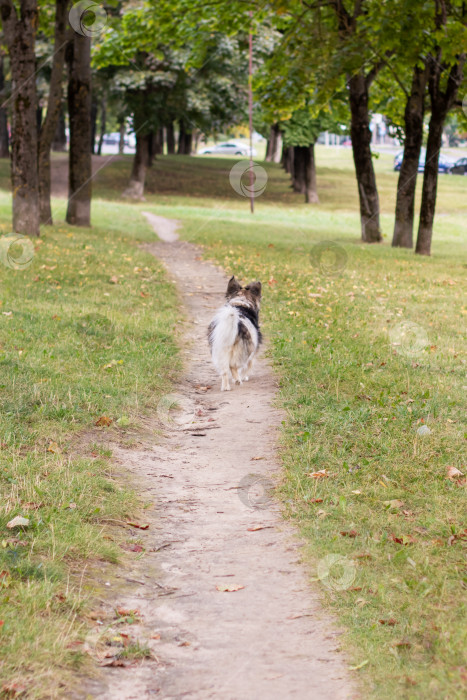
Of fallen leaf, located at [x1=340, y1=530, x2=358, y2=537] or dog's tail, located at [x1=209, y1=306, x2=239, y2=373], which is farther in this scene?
dog's tail, located at [x1=209, y1=306, x2=239, y2=373]

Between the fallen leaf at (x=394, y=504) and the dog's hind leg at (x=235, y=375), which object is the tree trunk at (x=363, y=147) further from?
the fallen leaf at (x=394, y=504)

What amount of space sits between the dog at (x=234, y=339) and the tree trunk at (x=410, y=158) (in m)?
14.9

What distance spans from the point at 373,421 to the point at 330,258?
1411 cm

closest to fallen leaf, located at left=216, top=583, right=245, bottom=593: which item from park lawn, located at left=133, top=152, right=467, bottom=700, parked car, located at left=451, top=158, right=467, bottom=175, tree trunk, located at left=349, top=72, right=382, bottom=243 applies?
park lawn, located at left=133, top=152, right=467, bottom=700

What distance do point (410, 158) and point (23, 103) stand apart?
11472 mm

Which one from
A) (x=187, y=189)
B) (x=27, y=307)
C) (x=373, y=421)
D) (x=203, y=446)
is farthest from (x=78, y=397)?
(x=187, y=189)

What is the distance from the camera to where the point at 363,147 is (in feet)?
76.6

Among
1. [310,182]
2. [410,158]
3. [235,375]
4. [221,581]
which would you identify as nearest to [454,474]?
[221,581]

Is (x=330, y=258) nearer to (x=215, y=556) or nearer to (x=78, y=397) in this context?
(x=78, y=397)

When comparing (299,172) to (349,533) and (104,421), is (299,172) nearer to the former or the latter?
(104,421)

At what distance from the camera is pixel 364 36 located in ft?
61.5

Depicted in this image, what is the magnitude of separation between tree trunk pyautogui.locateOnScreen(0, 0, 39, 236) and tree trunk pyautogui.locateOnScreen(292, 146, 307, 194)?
2955 centimetres

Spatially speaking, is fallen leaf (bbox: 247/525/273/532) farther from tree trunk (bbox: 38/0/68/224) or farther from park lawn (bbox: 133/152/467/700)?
tree trunk (bbox: 38/0/68/224)

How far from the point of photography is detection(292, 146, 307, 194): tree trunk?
45.7 meters
